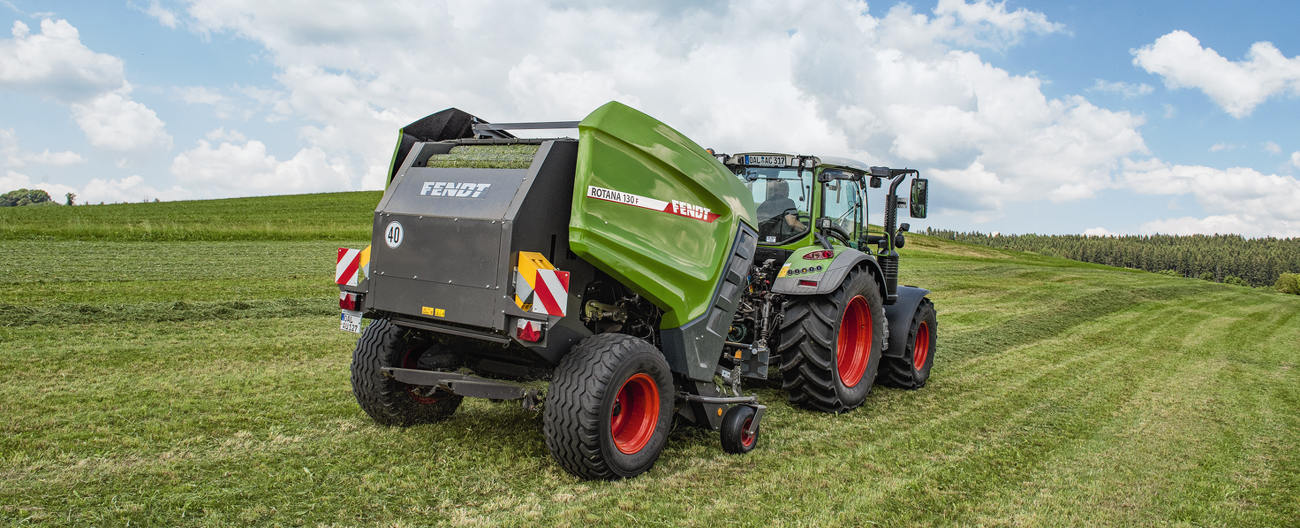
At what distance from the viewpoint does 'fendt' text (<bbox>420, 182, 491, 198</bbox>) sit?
12.6 feet

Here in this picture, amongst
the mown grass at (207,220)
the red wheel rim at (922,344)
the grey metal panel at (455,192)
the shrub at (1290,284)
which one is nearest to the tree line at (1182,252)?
the shrub at (1290,284)

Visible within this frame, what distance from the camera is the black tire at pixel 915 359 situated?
22.1 ft

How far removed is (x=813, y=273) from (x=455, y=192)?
111 inches

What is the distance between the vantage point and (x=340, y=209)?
3522 centimetres

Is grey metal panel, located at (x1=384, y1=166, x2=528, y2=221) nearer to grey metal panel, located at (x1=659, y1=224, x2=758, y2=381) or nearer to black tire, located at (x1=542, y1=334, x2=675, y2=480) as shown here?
black tire, located at (x1=542, y1=334, x2=675, y2=480)

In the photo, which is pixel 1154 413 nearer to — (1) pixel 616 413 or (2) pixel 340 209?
(1) pixel 616 413

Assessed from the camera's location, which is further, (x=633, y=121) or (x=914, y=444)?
(x=914, y=444)

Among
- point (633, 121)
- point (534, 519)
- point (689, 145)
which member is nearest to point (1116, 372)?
point (689, 145)

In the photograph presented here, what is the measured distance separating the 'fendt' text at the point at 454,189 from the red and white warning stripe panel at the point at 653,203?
57cm

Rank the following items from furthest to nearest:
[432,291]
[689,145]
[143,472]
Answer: [689,145] < [432,291] < [143,472]

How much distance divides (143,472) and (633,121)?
9.81 feet

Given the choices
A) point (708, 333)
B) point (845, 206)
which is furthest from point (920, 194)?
point (708, 333)

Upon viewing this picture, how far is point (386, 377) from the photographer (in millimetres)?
4387

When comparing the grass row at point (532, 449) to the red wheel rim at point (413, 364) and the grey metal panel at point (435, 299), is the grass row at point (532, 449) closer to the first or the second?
the red wheel rim at point (413, 364)
